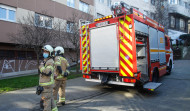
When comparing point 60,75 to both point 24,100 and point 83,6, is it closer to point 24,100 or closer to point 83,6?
point 24,100

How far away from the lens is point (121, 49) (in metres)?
5.24

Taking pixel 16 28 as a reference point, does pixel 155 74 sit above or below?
below

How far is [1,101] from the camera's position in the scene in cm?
487

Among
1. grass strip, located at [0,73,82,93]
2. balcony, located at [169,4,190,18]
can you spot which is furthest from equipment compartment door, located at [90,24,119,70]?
balcony, located at [169,4,190,18]

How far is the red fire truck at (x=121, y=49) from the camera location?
5.07m

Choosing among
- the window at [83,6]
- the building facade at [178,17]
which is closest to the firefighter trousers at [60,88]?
the window at [83,6]

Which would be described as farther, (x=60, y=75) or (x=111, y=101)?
(x=111, y=101)

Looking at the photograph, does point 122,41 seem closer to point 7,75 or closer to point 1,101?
point 1,101

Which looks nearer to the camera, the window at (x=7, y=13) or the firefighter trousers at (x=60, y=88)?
the firefighter trousers at (x=60, y=88)

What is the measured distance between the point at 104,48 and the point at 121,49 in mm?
751

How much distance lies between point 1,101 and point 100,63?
3.67 m

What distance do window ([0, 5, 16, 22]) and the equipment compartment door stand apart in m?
8.72

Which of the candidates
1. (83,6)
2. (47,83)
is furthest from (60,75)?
(83,6)

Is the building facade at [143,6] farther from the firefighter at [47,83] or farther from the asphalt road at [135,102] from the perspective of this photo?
the firefighter at [47,83]
